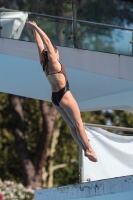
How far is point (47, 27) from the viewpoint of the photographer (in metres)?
11.0

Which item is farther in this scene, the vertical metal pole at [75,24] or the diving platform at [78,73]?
the vertical metal pole at [75,24]

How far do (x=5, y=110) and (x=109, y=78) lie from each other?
16656 mm

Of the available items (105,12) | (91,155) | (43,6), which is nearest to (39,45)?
(91,155)

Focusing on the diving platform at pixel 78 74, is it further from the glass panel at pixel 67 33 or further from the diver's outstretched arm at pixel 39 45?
the diver's outstretched arm at pixel 39 45

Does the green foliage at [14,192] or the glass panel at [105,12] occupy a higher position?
the glass panel at [105,12]

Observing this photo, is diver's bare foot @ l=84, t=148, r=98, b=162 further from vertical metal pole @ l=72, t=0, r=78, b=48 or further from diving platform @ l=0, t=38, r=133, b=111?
vertical metal pole @ l=72, t=0, r=78, b=48

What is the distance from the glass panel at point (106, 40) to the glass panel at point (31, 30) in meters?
0.26

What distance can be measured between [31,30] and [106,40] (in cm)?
137

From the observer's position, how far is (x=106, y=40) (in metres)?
10.9

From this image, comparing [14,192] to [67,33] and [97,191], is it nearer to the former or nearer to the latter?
[67,33]

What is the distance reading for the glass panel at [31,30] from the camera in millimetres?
10922

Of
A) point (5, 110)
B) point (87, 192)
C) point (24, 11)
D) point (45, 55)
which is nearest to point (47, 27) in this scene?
point (24, 11)

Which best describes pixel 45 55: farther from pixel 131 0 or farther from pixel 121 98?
pixel 131 0

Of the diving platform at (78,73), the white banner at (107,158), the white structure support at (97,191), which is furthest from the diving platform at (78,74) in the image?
the white structure support at (97,191)
